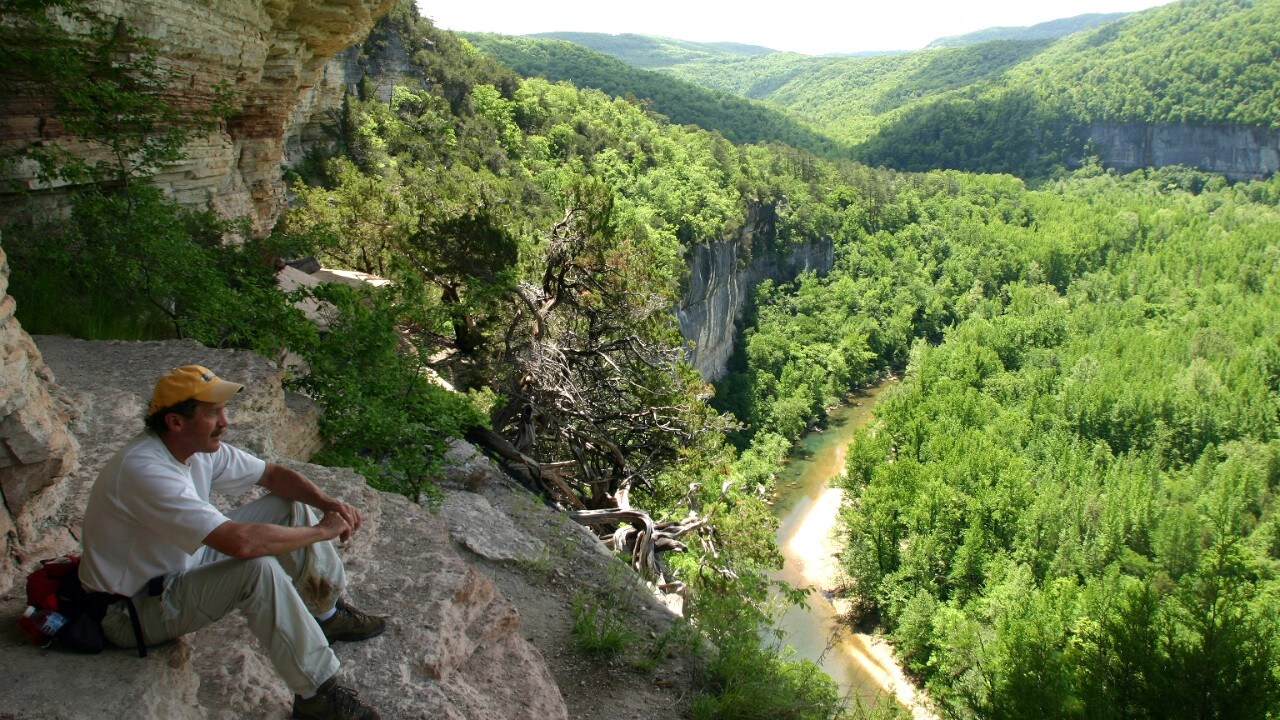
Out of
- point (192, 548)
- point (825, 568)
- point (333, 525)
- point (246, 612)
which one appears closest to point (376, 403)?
point (333, 525)

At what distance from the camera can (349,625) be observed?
4.12 meters

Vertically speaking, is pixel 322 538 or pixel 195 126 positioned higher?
pixel 195 126

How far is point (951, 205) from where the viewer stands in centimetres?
8356

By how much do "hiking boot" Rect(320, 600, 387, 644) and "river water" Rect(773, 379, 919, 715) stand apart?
38.0 ft

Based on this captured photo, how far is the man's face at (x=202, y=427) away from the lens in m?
3.20

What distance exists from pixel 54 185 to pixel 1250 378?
52998 mm

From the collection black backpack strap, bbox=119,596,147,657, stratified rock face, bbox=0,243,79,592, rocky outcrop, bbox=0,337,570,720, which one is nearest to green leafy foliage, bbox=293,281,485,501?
rocky outcrop, bbox=0,337,570,720

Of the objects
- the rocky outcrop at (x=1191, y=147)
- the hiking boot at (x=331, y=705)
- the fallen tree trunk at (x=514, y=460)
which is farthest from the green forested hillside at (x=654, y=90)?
the hiking boot at (x=331, y=705)

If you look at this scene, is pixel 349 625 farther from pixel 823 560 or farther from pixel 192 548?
pixel 823 560

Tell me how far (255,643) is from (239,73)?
32.0ft

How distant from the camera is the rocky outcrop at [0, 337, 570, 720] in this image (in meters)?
3.15

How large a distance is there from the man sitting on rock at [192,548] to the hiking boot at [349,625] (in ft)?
1.62

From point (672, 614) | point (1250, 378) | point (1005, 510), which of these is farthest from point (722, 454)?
point (1250, 378)

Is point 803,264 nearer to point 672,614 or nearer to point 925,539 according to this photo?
point 925,539
